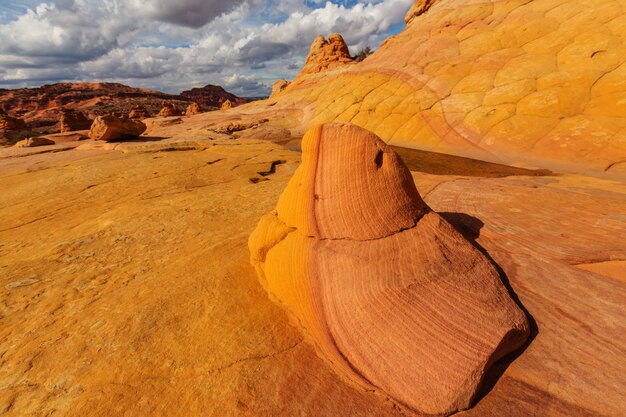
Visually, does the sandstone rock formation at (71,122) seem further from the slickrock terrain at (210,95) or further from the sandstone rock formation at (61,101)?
the slickrock terrain at (210,95)

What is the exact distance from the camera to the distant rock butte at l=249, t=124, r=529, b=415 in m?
1.90

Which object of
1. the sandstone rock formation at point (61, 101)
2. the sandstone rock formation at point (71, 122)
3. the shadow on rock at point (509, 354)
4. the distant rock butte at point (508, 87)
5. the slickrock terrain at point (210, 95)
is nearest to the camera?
the shadow on rock at point (509, 354)

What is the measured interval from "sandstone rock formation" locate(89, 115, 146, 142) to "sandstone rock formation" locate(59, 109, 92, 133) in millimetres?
21602

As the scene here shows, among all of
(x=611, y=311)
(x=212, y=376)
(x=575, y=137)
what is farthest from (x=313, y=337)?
(x=575, y=137)

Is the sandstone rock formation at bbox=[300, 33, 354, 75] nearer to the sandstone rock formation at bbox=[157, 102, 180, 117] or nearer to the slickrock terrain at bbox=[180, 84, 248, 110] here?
the sandstone rock formation at bbox=[157, 102, 180, 117]

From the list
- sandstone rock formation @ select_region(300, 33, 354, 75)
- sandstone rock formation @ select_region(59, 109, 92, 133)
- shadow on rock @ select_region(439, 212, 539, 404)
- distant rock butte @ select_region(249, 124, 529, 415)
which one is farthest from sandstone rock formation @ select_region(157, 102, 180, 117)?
shadow on rock @ select_region(439, 212, 539, 404)

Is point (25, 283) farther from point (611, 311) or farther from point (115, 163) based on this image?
point (115, 163)

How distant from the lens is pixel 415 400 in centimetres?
179

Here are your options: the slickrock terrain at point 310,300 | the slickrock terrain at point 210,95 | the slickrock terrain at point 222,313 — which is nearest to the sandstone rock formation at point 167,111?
the slickrock terrain at point 310,300

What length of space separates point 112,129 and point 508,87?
16393mm

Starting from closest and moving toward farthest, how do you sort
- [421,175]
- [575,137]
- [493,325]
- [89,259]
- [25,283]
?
[493,325]
[25,283]
[89,259]
[421,175]
[575,137]

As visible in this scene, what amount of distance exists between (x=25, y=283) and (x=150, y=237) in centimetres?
132

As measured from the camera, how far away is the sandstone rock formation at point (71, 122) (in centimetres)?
2884

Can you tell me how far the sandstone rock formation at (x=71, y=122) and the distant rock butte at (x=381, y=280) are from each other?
35942 mm
